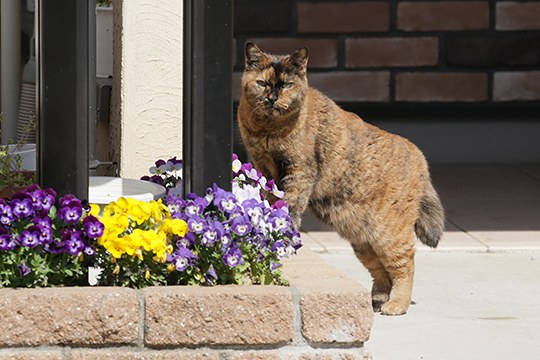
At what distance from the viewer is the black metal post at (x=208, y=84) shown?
Answer: 4.50 m

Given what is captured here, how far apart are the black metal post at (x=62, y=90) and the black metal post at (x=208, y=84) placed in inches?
15.6

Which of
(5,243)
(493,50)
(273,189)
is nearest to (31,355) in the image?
(5,243)

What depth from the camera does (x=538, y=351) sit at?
17.1 feet

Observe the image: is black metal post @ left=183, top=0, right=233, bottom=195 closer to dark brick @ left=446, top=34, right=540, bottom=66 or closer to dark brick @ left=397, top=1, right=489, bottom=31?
dark brick @ left=397, top=1, right=489, bottom=31

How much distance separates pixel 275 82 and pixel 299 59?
6.5 inches

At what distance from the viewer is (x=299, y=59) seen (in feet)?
18.8

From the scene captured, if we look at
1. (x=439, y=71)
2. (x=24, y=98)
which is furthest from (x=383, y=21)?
(x=24, y=98)

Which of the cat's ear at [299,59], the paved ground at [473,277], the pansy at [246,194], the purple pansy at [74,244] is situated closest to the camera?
the purple pansy at [74,244]

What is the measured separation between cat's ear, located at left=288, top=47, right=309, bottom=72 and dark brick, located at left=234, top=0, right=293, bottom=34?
4.56 metres

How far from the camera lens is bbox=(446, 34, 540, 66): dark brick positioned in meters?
10.4

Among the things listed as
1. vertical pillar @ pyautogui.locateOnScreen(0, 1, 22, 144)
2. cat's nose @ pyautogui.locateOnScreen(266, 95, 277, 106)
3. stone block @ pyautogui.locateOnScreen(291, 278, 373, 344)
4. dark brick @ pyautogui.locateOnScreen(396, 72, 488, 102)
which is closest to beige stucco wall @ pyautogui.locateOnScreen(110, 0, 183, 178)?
cat's nose @ pyautogui.locateOnScreen(266, 95, 277, 106)

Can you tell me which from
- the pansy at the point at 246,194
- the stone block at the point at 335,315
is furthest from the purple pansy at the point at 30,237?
the stone block at the point at 335,315

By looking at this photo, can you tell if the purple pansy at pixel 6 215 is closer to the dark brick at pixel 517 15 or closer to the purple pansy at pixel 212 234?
the purple pansy at pixel 212 234

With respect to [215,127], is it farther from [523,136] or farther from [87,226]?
[523,136]
